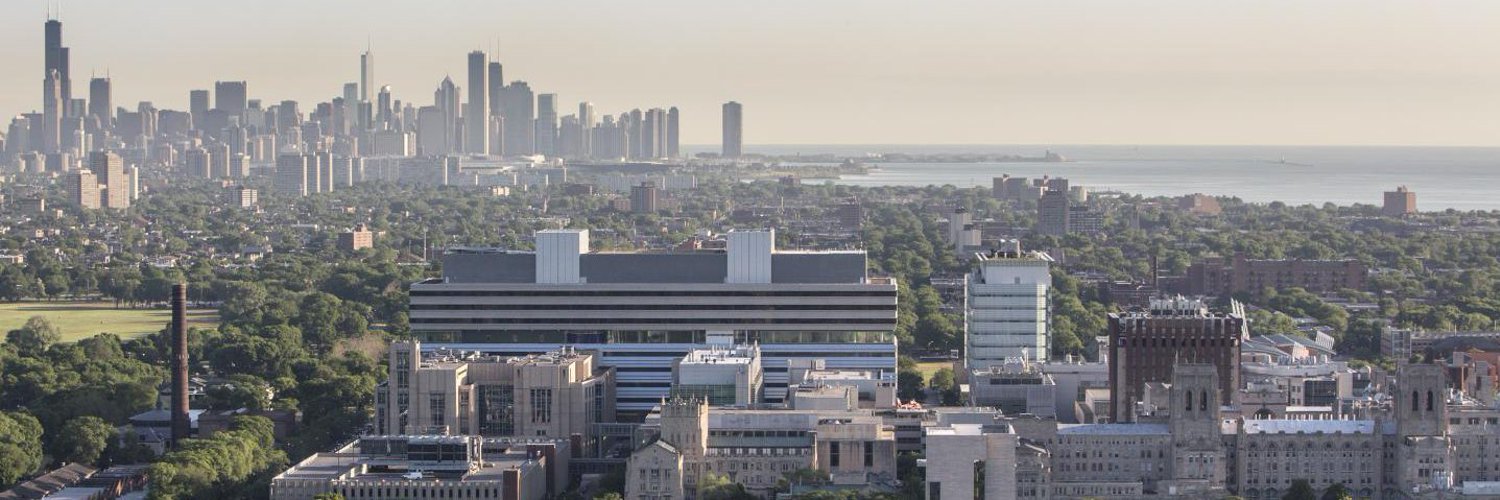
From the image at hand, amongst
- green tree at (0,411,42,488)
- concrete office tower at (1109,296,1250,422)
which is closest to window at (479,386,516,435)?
green tree at (0,411,42,488)

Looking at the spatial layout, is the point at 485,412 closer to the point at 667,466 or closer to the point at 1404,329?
the point at 667,466

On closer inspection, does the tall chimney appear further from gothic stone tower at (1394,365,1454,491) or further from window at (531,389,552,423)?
gothic stone tower at (1394,365,1454,491)

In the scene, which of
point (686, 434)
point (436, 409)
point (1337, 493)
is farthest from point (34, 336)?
point (1337, 493)

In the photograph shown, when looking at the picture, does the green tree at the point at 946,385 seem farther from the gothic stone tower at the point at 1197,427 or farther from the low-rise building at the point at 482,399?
the gothic stone tower at the point at 1197,427

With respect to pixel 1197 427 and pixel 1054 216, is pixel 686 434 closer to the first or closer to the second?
pixel 1197 427

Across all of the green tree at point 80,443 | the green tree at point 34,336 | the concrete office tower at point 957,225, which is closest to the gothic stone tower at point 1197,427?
the green tree at point 80,443

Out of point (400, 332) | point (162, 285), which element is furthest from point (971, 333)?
point (162, 285)
